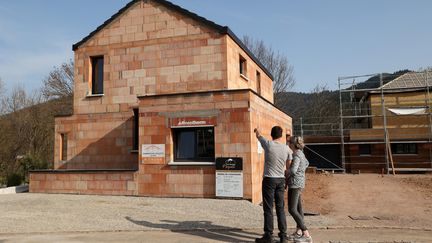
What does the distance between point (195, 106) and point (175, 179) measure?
7.80 ft

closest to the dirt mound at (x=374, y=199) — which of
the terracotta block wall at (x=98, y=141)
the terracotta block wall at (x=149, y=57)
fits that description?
the terracotta block wall at (x=149, y=57)

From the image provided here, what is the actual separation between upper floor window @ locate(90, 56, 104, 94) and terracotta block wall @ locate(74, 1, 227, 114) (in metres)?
0.26

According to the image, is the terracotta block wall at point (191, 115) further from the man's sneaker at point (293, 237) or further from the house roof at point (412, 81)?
the house roof at point (412, 81)

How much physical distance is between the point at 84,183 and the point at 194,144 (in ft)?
13.8

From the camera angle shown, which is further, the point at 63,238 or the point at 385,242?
the point at 63,238

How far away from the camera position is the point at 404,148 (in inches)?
998

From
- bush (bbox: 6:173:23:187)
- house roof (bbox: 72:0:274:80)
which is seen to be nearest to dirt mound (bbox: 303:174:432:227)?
house roof (bbox: 72:0:274:80)

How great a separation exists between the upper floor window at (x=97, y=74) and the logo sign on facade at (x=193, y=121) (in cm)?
561

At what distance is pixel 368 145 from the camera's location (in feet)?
85.5

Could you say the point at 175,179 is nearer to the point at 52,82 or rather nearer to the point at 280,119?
the point at 280,119

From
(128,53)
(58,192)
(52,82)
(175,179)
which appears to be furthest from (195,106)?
(52,82)

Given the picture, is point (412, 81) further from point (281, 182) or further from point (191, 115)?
point (281, 182)

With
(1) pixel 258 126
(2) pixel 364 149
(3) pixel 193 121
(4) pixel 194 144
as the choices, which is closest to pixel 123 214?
(4) pixel 194 144

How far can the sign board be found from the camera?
11.0 meters
